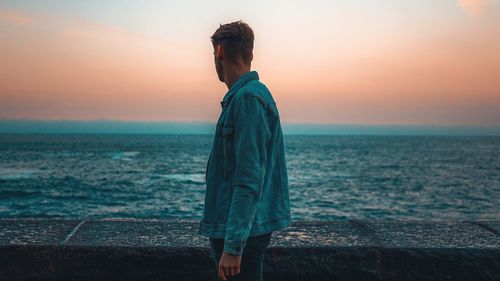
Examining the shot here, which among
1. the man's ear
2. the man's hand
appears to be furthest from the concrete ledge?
the man's ear

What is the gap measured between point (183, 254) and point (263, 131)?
1.25m

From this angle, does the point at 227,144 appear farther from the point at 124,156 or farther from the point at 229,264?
the point at 124,156

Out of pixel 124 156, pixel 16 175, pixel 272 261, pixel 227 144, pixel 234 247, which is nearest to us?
pixel 234 247

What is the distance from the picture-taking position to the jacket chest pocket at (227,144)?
180cm

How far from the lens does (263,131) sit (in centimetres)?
175

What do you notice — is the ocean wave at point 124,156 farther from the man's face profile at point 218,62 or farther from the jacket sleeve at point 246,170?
the jacket sleeve at point 246,170

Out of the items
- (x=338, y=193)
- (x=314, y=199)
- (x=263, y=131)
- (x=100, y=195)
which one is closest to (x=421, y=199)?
(x=338, y=193)

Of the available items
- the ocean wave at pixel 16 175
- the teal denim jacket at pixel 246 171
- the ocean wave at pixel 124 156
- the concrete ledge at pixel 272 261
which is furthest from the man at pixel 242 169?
the ocean wave at pixel 124 156

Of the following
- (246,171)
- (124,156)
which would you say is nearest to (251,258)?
(246,171)

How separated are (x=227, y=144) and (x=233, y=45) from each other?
1.22 ft

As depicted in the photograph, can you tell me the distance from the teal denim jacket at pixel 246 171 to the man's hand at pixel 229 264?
0.02 meters

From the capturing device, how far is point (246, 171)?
5.59 ft

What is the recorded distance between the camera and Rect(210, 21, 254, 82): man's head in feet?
5.98

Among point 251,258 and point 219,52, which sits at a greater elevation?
point 219,52
